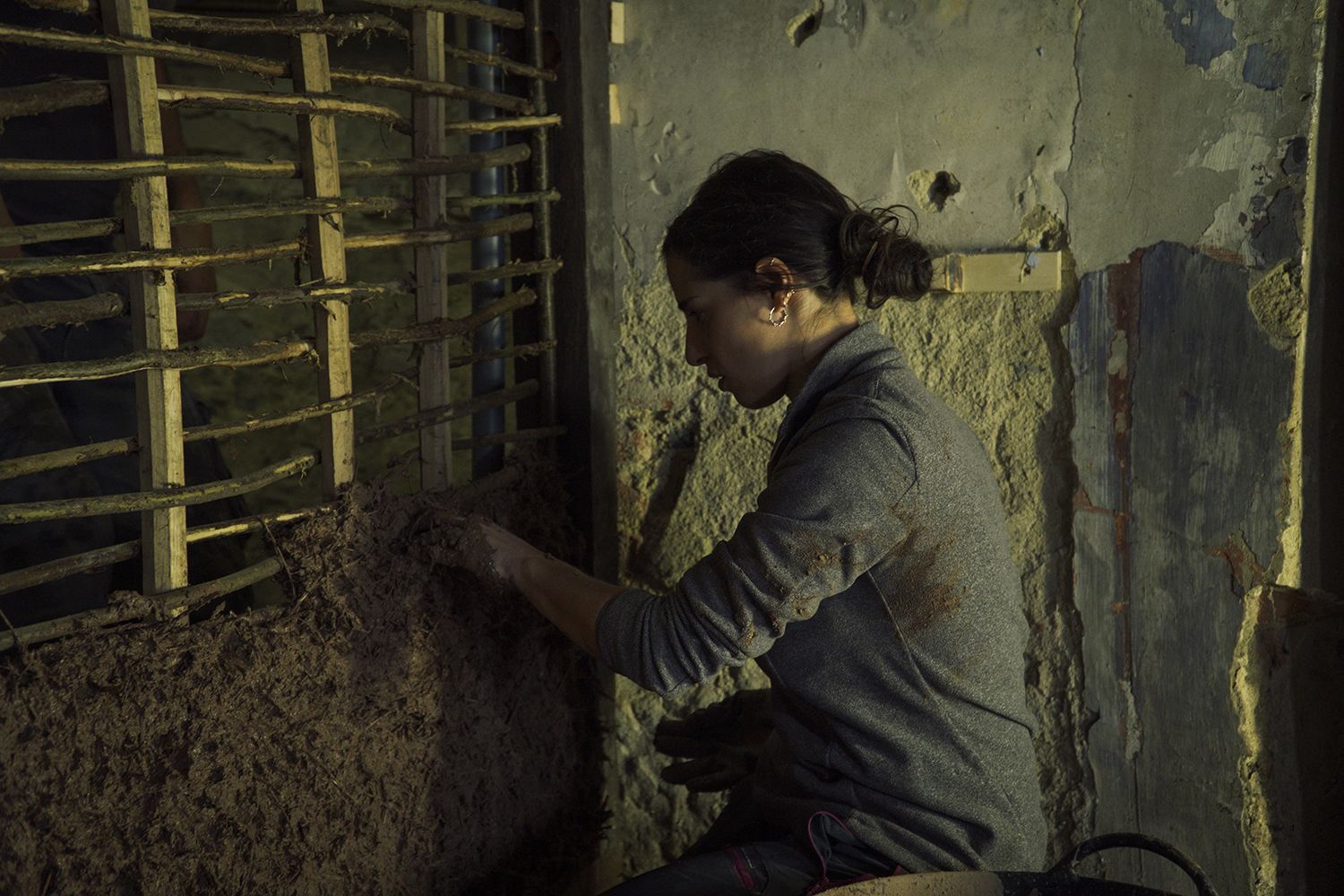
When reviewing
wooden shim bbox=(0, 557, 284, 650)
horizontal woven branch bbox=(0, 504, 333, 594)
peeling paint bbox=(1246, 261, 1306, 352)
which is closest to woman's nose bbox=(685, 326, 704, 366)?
horizontal woven branch bbox=(0, 504, 333, 594)

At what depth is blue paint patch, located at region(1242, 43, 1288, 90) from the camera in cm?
184

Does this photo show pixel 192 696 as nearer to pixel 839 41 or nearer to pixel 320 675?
pixel 320 675

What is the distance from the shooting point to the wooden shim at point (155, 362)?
1.24 meters

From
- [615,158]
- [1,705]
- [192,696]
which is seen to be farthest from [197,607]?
[615,158]

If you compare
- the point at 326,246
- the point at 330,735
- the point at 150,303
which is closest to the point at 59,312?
the point at 150,303

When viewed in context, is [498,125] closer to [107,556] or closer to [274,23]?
[274,23]

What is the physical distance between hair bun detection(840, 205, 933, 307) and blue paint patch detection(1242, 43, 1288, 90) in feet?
2.38

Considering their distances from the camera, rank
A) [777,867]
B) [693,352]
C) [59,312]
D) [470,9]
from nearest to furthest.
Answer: [59,312] < [777,867] < [693,352] < [470,9]

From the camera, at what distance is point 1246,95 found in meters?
1.86

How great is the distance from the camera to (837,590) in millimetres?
1411

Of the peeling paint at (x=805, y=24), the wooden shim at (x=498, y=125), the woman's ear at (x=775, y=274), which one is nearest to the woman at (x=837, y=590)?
the woman's ear at (x=775, y=274)

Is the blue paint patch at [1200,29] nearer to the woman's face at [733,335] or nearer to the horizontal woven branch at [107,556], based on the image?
the woman's face at [733,335]

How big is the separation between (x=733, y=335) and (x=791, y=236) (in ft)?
0.53

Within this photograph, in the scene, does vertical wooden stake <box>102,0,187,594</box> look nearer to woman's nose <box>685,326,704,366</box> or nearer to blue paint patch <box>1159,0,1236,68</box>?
Result: woman's nose <box>685,326,704,366</box>
